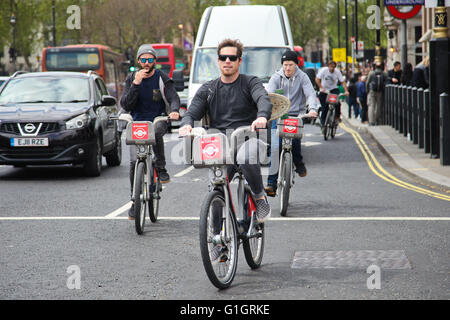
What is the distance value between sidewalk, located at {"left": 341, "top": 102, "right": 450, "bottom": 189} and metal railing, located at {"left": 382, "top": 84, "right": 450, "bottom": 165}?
0.20 meters

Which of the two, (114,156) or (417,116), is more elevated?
(417,116)

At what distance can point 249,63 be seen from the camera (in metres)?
17.1

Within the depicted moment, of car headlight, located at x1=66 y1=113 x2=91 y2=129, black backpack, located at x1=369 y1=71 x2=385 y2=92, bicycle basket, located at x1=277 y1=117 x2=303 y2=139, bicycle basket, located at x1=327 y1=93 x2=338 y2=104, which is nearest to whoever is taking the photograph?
bicycle basket, located at x1=277 y1=117 x2=303 y2=139

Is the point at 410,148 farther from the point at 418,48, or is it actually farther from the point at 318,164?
the point at 418,48

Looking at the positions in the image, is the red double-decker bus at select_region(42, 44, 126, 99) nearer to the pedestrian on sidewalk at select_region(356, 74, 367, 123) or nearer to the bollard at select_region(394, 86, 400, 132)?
the pedestrian on sidewalk at select_region(356, 74, 367, 123)

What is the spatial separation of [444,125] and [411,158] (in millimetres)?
1765

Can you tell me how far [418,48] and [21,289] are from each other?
4976cm

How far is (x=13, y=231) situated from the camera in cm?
885

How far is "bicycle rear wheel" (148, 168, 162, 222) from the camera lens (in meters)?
9.08

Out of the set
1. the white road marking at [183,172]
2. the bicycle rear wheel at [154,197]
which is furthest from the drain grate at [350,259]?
the white road marking at [183,172]

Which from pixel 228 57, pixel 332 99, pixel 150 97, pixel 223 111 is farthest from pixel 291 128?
pixel 332 99

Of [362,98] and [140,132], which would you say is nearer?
[140,132]

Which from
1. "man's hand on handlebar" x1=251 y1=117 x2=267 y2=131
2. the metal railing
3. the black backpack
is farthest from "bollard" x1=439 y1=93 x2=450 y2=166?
the black backpack

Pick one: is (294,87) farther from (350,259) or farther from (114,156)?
(114,156)
